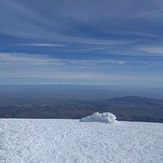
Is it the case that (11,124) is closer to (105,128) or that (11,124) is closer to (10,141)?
(10,141)

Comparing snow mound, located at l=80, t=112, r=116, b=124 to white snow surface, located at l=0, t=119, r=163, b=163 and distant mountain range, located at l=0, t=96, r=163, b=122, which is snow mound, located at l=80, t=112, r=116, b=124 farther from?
distant mountain range, located at l=0, t=96, r=163, b=122

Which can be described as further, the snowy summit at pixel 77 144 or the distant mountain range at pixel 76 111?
the distant mountain range at pixel 76 111

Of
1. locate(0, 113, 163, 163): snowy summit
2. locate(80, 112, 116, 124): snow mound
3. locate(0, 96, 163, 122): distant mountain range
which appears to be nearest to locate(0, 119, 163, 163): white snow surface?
locate(0, 113, 163, 163): snowy summit

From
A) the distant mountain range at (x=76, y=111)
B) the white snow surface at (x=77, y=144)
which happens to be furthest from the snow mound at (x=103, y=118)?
the distant mountain range at (x=76, y=111)

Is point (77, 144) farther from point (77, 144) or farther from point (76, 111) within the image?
point (76, 111)

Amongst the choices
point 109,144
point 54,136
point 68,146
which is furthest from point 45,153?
point 109,144

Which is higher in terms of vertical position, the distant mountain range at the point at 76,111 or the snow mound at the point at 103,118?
the snow mound at the point at 103,118

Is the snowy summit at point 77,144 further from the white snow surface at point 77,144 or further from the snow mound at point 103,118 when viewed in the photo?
the snow mound at point 103,118

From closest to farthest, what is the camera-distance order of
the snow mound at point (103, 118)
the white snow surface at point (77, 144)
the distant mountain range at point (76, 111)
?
the white snow surface at point (77, 144)
the snow mound at point (103, 118)
the distant mountain range at point (76, 111)
